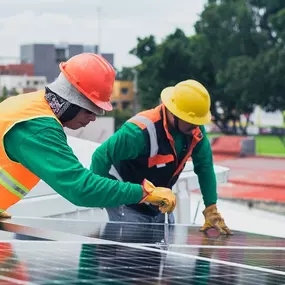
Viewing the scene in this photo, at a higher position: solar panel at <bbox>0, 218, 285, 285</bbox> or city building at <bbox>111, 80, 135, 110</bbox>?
solar panel at <bbox>0, 218, 285, 285</bbox>

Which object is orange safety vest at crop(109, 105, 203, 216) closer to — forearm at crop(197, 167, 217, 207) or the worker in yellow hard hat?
the worker in yellow hard hat


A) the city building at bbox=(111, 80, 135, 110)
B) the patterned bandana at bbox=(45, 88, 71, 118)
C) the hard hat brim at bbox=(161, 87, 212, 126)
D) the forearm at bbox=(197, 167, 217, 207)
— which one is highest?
the patterned bandana at bbox=(45, 88, 71, 118)

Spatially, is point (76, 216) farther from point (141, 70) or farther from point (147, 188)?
point (141, 70)

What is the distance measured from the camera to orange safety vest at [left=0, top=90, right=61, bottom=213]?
4375mm

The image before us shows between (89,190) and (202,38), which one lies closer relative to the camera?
(89,190)

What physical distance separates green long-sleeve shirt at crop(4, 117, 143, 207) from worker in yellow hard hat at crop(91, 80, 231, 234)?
2.28 meters

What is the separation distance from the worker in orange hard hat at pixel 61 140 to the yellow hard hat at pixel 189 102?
1.91 metres

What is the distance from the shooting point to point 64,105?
4.56m

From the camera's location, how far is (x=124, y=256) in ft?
14.3

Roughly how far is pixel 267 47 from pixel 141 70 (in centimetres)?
1112

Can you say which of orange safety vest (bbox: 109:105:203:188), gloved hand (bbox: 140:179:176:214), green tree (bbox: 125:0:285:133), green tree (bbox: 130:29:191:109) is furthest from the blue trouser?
green tree (bbox: 130:29:191:109)

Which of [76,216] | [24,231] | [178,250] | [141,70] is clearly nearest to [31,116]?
[24,231]

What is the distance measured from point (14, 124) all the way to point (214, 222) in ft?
9.21

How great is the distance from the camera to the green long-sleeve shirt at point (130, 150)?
6.65 meters
